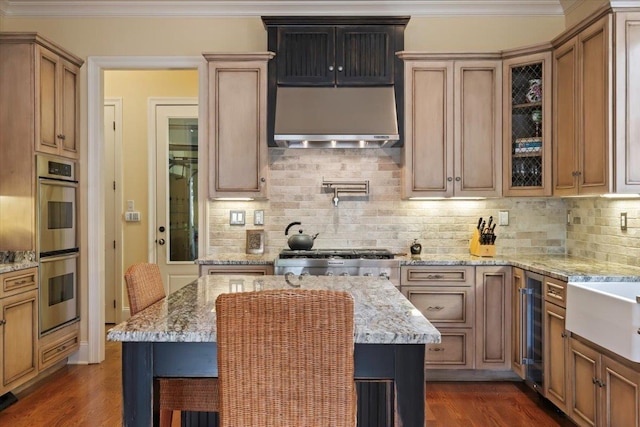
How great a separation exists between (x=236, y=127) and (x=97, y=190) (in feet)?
4.26

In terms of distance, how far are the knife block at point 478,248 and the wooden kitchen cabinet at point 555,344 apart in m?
0.82

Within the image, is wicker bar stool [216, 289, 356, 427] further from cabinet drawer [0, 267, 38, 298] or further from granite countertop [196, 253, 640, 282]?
cabinet drawer [0, 267, 38, 298]

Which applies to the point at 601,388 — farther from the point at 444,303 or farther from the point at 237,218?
the point at 237,218

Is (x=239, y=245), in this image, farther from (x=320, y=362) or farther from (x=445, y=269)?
(x=320, y=362)

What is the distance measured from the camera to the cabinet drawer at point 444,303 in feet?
11.8

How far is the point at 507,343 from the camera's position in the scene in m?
3.58

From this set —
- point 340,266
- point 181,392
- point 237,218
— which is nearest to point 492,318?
point 340,266

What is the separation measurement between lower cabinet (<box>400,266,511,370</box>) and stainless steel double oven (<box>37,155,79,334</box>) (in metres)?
2.53

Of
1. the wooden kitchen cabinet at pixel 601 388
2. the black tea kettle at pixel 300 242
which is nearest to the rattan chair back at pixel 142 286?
the black tea kettle at pixel 300 242

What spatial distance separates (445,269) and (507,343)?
680 millimetres

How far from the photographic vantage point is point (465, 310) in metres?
3.60

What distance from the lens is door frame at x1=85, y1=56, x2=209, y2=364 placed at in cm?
410

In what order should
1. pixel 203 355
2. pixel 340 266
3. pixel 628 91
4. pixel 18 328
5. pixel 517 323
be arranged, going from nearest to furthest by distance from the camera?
pixel 203 355, pixel 628 91, pixel 18 328, pixel 517 323, pixel 340 266

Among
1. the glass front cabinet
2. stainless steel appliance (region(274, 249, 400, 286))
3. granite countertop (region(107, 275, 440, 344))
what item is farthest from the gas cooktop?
granite countertop (region(107, 275, 440, 344))
